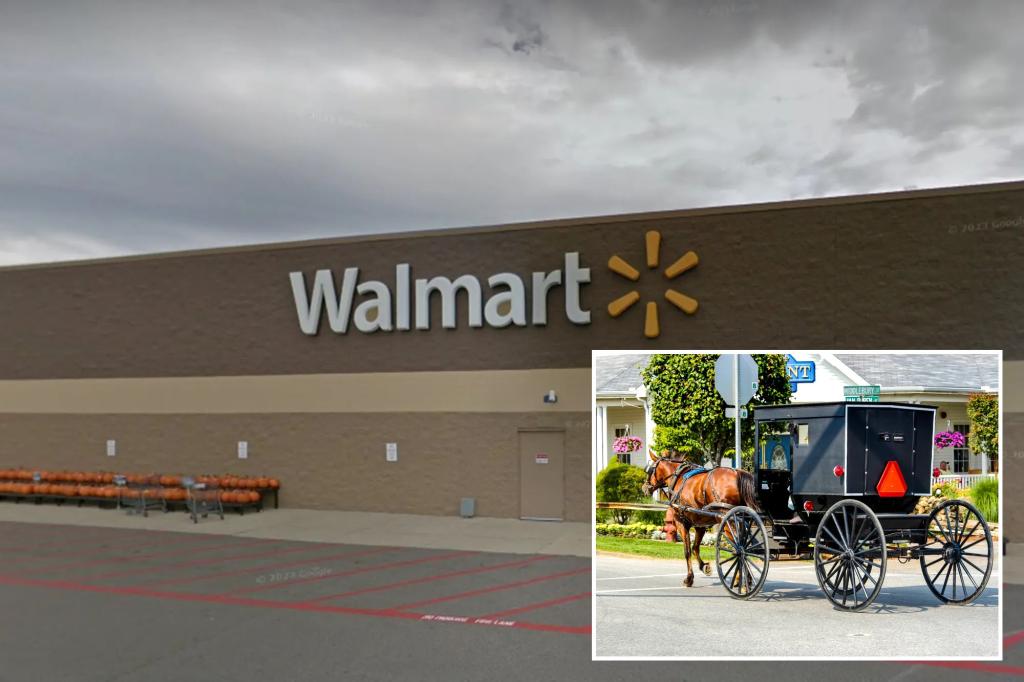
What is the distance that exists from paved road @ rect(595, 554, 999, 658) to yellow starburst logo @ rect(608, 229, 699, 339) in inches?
575

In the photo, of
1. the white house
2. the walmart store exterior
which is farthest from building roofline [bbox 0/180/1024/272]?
the white house

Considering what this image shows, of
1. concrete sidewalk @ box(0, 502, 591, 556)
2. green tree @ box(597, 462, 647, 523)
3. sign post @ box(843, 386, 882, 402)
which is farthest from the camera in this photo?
concrete sidewalk @ box(0, 502, 591, 556)

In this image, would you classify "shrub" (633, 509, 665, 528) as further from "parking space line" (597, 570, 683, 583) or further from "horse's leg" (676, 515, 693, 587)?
"parking space line" (597, 570, 683, 583)

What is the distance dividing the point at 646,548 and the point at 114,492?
20799 mm

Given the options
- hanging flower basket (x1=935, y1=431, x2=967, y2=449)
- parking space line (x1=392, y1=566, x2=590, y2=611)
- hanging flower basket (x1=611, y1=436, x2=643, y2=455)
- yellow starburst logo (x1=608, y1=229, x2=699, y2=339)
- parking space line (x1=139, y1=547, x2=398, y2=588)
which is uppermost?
yellow starburst logo (x1=608, y1=229, x2=699, y2=339)

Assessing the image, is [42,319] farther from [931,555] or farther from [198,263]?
[931,555]

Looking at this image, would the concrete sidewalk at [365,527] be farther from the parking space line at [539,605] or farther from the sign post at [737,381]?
the sign post at [737,381]

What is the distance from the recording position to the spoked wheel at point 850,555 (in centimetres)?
391

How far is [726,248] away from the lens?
18.4m

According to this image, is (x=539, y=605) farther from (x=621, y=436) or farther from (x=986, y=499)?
(x=986, y=499)

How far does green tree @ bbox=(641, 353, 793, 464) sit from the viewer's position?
4.14m

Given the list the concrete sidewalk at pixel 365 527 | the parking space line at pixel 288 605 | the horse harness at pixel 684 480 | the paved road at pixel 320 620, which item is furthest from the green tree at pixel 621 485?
the concrete sidewalk at pixel 365 527

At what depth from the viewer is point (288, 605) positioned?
10859 millimetres

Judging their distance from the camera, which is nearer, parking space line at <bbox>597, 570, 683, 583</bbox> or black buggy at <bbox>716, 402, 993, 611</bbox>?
black buggy at <bbox>716, 402, 993, 611</bbox>
